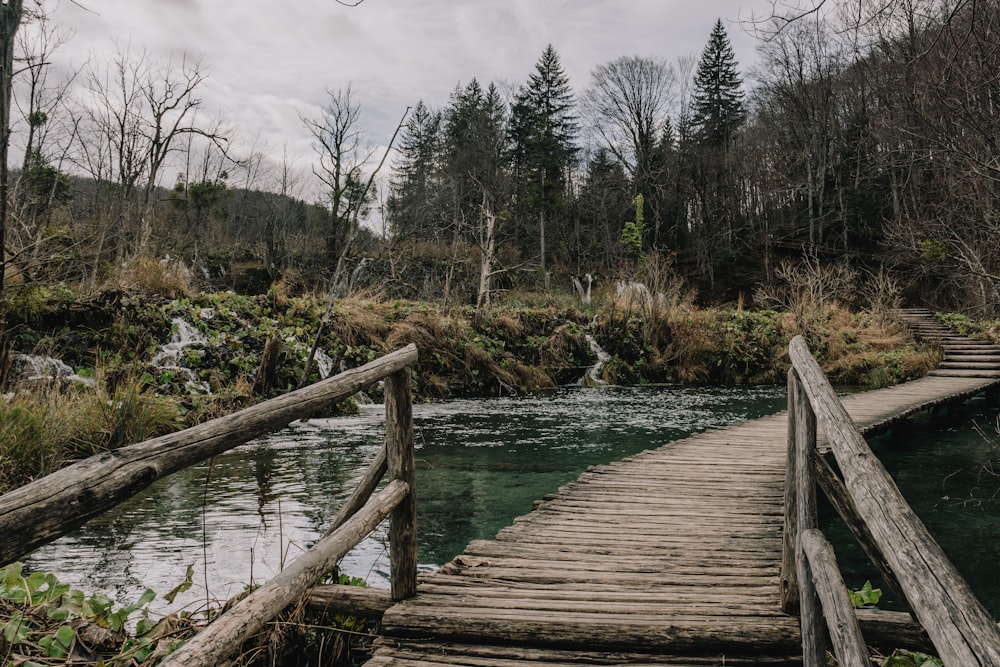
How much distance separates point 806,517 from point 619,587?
3.51 feet

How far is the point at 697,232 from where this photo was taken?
35.7m

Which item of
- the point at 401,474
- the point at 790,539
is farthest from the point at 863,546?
the point at 401,474

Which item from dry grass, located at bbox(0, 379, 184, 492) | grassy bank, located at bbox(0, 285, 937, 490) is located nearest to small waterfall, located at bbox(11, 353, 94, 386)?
grassy bank, located at bbox(0, 285, 937, 490)

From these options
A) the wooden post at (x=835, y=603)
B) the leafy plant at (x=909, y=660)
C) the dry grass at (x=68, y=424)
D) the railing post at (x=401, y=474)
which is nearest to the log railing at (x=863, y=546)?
the wooden post at (x=835, y=603)

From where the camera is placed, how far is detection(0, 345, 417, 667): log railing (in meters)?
1.18

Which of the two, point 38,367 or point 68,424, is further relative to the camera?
point 38,367

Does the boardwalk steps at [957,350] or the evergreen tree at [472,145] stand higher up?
the evergreen tree at [472,145]

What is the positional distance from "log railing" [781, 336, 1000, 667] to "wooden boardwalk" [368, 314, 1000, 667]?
1.21 ft

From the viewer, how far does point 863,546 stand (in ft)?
7.13

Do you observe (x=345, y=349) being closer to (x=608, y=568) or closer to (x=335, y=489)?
(x=335, y=489)

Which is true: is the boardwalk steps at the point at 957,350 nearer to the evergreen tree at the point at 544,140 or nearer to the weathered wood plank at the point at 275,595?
the weathered wood plank at the point at 275,595

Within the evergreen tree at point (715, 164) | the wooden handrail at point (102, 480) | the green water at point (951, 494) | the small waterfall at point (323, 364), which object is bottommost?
the green water at point (951, 494)

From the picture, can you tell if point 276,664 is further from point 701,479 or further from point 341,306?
point 341,306

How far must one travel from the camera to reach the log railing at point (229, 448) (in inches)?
46.6
